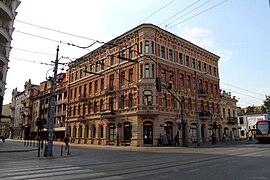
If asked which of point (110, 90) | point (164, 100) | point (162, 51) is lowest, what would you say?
point (164, 100)

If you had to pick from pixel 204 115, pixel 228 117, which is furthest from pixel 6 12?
pixel 228 117

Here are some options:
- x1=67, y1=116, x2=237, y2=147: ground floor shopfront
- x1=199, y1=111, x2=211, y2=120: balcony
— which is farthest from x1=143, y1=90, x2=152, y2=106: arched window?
x1=199, y1=111, x2=211, y2=120: balcony

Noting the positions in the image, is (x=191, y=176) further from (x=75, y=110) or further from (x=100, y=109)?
Result: (x=75, y=110)

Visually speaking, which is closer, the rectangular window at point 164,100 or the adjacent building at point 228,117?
the rectangular window at point 164,100

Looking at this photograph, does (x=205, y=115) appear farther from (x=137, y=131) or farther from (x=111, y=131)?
(x=111, y=131)

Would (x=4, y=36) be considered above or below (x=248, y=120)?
above

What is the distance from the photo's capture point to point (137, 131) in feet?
98.8

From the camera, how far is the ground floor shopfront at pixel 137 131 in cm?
3019

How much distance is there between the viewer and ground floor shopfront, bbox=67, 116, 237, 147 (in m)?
30.2

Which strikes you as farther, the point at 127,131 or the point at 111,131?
the point at 111,131

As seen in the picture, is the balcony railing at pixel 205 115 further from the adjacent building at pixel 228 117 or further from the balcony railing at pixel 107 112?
the balcony railing at pixel 107 112

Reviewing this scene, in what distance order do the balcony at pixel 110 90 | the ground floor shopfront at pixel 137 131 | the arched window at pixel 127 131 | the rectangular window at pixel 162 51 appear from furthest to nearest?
the balcony at pixel 110 90, the rectangular window at pixel 162 51, the arched window at pixel 127 131, the ground floor shopfront at pixel 137 131

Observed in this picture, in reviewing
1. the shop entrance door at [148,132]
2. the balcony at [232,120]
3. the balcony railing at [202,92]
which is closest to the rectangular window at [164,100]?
the shop entrance door at [148,132]

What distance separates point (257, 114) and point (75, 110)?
50292mm
